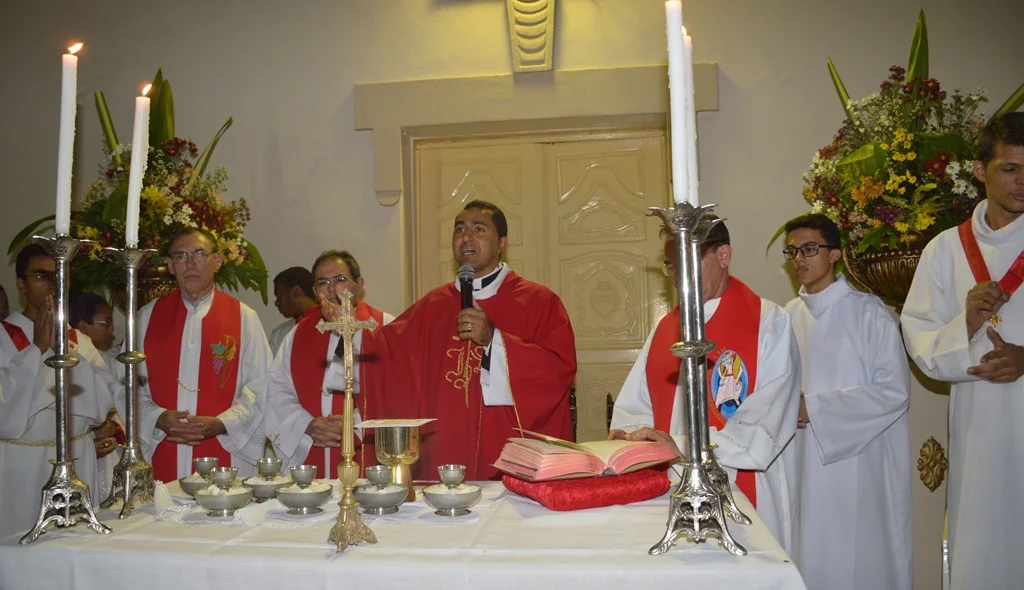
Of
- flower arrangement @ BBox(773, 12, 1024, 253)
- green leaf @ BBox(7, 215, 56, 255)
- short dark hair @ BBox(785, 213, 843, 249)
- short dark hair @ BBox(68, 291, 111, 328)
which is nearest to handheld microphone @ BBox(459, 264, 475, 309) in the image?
short dark hair @ BBox(785, 213, 843, 249)

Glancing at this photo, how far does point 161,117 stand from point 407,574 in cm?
489

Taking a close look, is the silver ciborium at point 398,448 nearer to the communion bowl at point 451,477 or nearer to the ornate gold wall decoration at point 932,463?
the communion bowl at point 451,477

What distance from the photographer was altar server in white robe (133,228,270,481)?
15.7 feet

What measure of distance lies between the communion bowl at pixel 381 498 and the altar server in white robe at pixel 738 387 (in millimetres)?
1152

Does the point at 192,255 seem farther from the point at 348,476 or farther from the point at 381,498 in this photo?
the point at 348,476

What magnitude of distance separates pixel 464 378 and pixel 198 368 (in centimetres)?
169

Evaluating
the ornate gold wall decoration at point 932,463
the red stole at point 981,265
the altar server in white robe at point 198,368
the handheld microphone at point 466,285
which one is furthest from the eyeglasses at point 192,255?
the ornate gold wall decoration at point 932,463

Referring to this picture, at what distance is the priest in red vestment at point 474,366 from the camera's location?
4219 mm

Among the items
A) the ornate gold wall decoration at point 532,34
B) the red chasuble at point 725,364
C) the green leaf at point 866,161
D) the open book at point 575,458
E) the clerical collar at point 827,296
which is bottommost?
the open book at point 575,458

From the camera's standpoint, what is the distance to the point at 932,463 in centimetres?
527

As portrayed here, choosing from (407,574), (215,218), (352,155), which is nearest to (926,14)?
(352,155)

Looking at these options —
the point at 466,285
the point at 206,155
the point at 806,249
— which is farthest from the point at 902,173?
the point at 206,155

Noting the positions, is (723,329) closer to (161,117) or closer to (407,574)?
(407,574)

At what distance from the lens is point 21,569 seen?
2184mm
